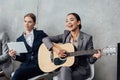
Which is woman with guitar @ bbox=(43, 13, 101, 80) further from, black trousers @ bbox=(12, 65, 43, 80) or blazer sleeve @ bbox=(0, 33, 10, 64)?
blazer sleeve @ bbox=(0, 33, 10, 64)

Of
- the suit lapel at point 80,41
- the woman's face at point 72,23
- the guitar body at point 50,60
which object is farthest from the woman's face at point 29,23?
the suit lapel at point 80,41

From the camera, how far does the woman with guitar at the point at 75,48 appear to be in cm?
403

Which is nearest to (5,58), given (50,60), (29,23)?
(29,23)

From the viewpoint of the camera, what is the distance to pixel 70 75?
4.00 meters

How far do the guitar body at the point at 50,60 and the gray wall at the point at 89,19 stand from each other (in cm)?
65

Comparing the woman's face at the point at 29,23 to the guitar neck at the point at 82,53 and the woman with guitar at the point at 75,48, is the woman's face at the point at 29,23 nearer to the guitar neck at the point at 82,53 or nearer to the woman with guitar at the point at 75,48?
the woman with guitar at the point at 75,48

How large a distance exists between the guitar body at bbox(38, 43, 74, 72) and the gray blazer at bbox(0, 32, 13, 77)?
0.56 meters

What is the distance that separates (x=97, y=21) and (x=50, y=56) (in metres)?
0.83

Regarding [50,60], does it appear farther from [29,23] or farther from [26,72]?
[29,23]

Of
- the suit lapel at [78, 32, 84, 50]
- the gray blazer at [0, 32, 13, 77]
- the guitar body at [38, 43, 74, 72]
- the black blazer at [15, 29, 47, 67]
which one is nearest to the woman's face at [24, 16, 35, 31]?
the black blazer at [15, 29, 47, 67]

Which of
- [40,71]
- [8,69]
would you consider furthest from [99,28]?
[8,69]

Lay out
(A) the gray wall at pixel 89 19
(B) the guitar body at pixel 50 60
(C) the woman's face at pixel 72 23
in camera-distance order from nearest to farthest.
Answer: (B) the guitar body at pixel 50 60, (C) the woman's face at pixel 72 23, (A) the gray wall at pixel 89 19

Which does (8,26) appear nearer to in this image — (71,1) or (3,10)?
(3,10)

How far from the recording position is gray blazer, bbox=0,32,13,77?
A: 4892 mm
